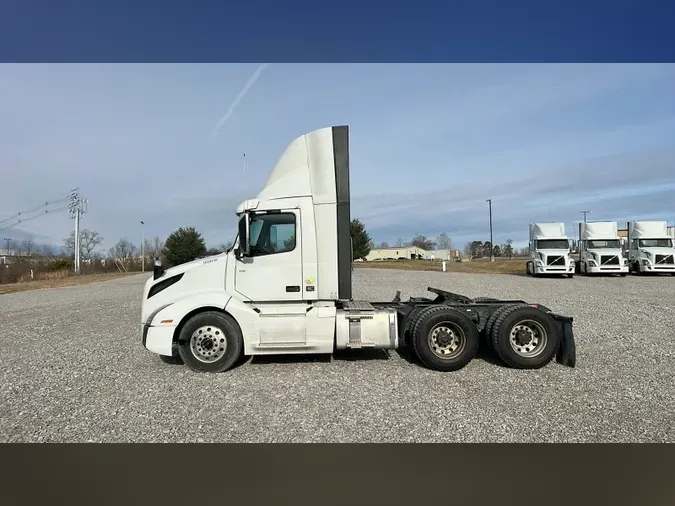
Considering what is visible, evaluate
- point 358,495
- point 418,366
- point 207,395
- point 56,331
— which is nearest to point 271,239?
point 207,395

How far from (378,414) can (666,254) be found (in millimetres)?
26750

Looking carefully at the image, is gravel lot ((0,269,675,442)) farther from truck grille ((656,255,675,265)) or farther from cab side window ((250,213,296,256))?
truck grille ((656,255,675,265))

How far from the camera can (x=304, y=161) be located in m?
6.52

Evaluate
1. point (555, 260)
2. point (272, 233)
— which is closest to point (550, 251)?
point (555, 260)

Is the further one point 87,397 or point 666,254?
point 666,254

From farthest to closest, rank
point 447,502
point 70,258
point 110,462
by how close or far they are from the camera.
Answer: point 70,258 → point 110,462 → point 447,502

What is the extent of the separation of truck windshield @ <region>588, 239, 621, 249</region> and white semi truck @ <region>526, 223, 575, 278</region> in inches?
91.2

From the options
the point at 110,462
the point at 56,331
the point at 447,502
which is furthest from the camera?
the point at 56,331

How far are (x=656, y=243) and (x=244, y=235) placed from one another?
27.3 meters

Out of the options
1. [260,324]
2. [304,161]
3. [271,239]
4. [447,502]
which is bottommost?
[447,502]

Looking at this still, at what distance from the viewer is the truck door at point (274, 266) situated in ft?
21.1

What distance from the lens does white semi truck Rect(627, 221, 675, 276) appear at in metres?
23.5

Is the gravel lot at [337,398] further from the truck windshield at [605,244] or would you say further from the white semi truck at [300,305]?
the truck windshield at [605,244]

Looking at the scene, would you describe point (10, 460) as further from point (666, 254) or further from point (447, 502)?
point (666, 254)
